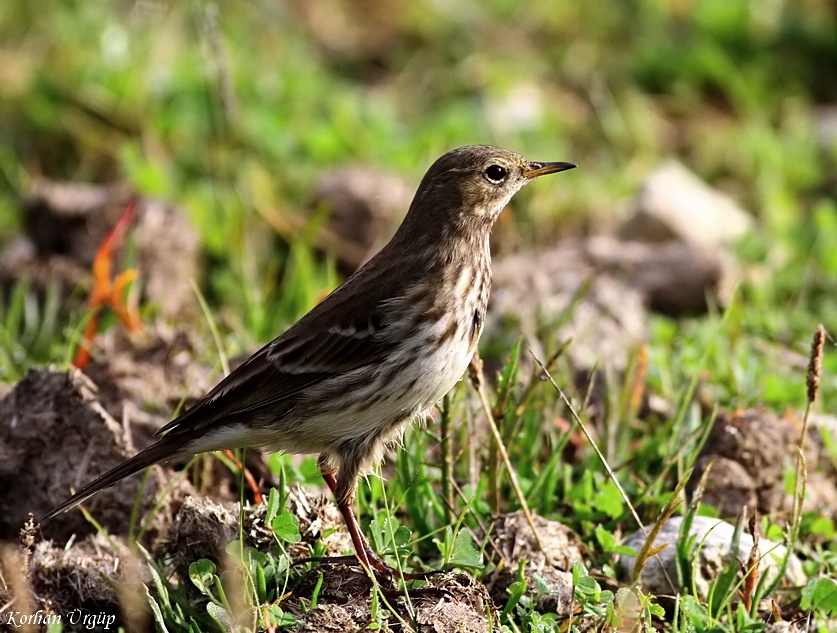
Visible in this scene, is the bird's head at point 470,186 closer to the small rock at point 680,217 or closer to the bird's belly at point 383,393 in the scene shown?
the bird's belly at point 383,393

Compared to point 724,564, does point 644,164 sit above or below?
above

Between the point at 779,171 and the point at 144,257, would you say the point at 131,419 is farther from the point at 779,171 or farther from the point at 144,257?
the point at 779,171

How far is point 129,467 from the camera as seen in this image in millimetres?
4152

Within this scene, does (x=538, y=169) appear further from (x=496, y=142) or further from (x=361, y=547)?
(x=496, y=142)

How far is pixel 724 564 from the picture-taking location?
423 cm

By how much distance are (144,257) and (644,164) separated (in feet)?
11.9

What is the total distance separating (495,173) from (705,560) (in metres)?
1.70

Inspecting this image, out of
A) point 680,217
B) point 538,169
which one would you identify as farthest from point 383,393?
point 680,217

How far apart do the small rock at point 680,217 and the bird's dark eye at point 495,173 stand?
8.50 feet

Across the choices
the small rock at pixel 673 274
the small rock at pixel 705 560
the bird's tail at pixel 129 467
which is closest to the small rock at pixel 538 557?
the small rock at pixel 705 560

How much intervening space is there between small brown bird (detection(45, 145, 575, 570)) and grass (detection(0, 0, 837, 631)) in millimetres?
227

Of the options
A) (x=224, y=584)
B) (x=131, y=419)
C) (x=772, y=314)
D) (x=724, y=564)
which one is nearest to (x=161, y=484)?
(x=131, y=419)

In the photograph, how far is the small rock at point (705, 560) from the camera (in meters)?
4.20

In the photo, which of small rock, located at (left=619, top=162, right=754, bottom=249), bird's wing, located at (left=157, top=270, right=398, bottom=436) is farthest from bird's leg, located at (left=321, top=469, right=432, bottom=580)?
small rock, located at (left=619, top=162, right=754, bottom=249)
